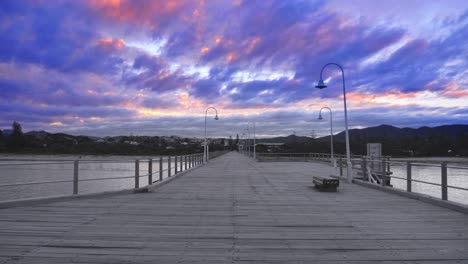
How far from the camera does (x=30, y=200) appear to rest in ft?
27.3

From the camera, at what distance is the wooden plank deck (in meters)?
4.77

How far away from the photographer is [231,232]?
6.08m

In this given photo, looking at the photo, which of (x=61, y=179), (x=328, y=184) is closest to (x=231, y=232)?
(x=328, y=184)

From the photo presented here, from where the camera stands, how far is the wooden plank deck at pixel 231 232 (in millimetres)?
4770

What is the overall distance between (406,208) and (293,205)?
8.41 feet

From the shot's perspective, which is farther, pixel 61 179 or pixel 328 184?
pixel 61 179

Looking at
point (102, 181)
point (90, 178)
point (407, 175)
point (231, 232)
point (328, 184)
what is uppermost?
point (407, 175)

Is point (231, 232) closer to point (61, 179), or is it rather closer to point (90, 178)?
point (90, 178)

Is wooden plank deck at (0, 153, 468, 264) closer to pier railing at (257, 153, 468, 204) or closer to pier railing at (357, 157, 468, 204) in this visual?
pier railing at (357, 157, 468, 204)

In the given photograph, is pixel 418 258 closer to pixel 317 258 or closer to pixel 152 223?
pixel 317 258

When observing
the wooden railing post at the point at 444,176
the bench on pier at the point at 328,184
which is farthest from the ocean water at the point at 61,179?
the wooden railing post at the point at 444,176

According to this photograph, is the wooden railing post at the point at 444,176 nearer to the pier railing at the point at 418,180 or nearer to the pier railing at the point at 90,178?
the pier railing at the point at 418,180

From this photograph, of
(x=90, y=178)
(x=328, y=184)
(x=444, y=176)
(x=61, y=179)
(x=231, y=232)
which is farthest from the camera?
(x=61, y=179)

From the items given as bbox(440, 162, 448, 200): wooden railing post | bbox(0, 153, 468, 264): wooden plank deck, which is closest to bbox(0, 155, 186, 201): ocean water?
bbox(0, 153, 468, 264): wooden plank deck
